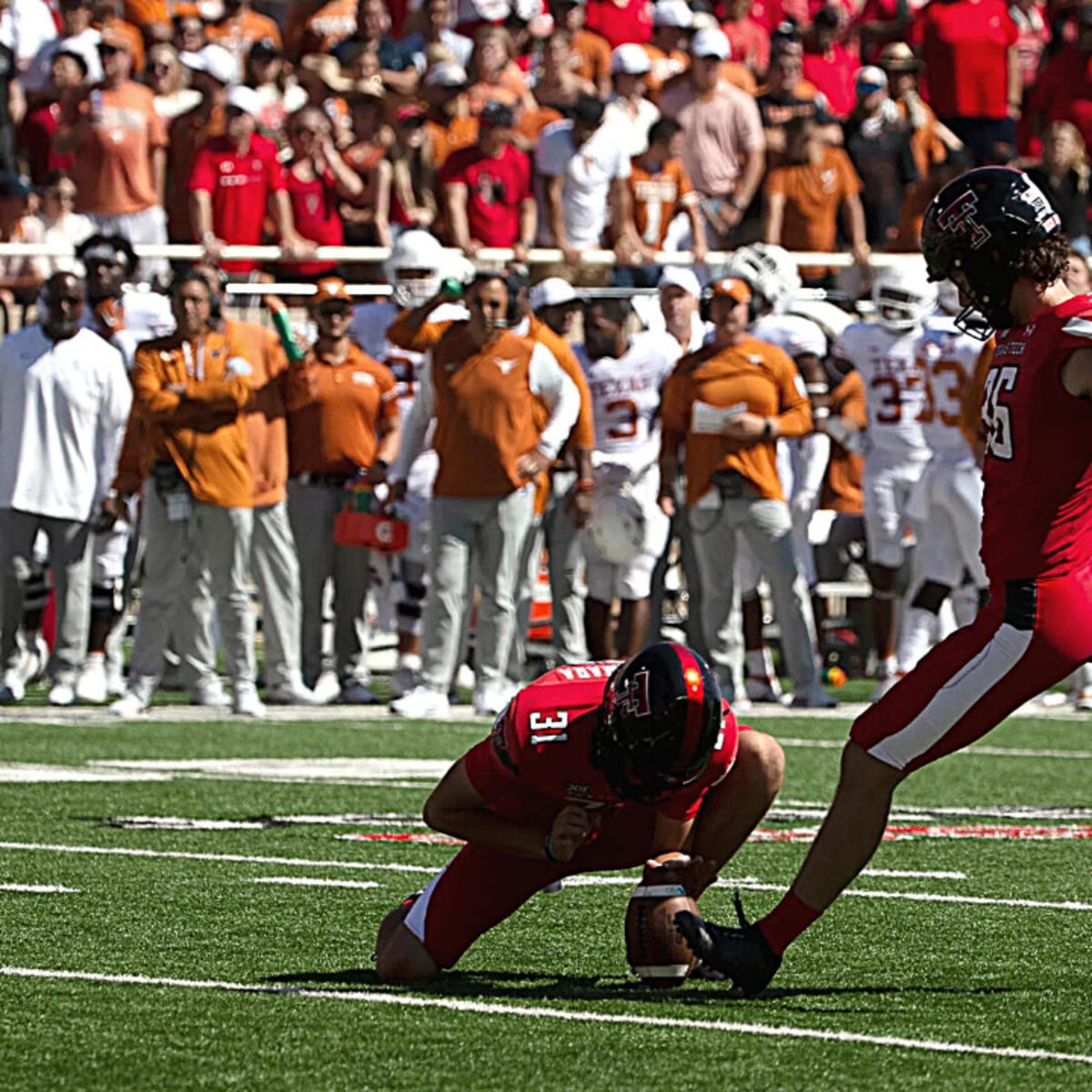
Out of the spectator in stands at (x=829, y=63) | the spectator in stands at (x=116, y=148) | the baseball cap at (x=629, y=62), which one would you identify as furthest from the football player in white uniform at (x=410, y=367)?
the spectator in stands at (x=829, y=63)

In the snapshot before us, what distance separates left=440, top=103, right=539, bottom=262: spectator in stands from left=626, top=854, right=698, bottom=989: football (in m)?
11.8

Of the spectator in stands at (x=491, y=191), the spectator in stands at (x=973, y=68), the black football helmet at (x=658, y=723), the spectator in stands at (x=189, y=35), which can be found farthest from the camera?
the spectator in stands at (x=973, y=68)

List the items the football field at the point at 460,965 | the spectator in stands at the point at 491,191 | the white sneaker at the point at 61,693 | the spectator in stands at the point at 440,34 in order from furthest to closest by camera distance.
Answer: the spectator in stands at the point at 440,34, the spectator in stands at the point at 491,191, the white sneaker at the point at 61,693, the football field at the point at 460,965

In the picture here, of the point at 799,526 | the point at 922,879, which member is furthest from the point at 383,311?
the point at 922,879

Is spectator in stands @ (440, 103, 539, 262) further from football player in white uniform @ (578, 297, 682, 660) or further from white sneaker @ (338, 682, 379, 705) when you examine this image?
white sneaker @ (338, 682, 379, 705)

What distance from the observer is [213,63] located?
727 inches

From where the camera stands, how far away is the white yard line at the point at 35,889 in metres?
7.48

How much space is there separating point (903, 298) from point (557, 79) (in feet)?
Answer: 14.5

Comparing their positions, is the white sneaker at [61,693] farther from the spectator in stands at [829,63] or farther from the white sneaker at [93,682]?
the spectator in stands at [829,63]

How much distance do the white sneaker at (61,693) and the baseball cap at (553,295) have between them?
3.53m

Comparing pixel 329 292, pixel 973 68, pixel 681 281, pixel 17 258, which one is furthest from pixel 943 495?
pixel 973 68

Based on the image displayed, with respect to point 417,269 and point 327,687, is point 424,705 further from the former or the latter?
point 417,269

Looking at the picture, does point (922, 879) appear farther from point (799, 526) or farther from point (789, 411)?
point (799, 526)

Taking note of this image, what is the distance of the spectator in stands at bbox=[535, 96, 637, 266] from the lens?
707 inches
